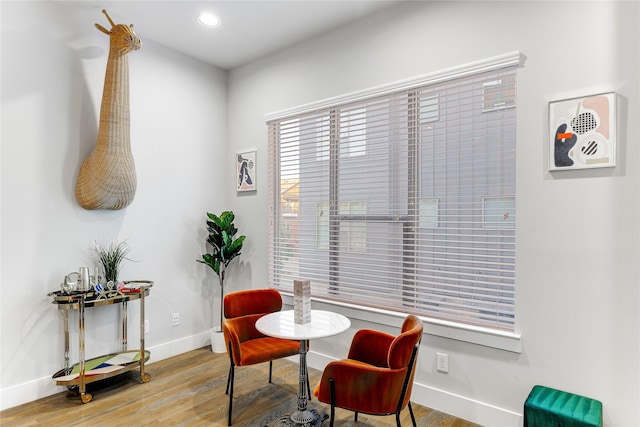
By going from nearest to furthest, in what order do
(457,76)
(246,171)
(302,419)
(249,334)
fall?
(302,419), (457,76), (249,334), (246,171)

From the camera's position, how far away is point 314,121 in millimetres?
3316

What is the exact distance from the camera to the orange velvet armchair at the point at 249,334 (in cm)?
244

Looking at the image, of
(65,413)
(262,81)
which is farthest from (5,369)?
(262,81)

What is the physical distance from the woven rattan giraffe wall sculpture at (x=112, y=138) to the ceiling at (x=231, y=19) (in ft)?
0.73

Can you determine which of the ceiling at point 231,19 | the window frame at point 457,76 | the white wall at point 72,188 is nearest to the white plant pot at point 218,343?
the white wall at point 72,188

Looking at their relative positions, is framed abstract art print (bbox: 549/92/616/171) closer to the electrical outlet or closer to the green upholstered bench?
the green upholstered bench

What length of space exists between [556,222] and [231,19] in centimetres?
284

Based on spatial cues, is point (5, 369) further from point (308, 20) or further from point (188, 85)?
point (308, 20)

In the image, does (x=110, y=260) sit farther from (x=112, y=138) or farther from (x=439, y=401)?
(x=439, y=401)

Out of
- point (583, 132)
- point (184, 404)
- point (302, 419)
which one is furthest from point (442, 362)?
point (184, 404)

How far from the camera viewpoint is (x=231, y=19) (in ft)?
10.00

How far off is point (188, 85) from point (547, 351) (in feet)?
12.3

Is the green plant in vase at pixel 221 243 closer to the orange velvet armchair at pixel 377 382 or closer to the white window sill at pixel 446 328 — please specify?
the white window sill at pixel 446 328

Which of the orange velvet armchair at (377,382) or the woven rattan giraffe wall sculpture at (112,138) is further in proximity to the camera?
the woven rattan giraffe wall sculpture at (112,138)
